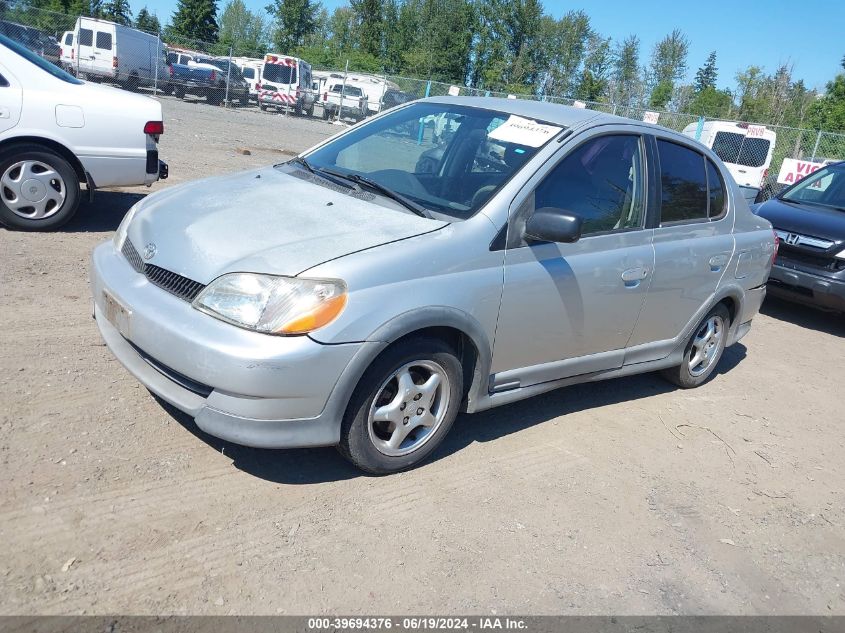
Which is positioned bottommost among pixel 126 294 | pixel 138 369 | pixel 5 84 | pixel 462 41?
pixel 138 369

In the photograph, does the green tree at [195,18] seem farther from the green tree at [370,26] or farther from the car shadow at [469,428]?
the car shadow at [469,428]

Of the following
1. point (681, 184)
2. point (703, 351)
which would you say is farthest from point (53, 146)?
point (703, 351)

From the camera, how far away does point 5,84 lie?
6.23m

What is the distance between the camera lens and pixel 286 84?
32156 millimetres

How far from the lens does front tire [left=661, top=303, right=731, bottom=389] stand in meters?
5.42

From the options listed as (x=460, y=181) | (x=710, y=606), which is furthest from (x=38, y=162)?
(x=710, y=606)

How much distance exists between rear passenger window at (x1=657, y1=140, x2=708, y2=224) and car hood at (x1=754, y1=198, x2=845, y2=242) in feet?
12.3

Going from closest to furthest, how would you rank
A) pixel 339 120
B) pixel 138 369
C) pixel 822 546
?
pixel 138 369
pixel 822 546
pixel 339 120

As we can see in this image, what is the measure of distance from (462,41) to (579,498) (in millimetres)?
66236

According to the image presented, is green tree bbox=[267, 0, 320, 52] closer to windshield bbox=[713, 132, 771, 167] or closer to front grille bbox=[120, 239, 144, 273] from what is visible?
windshield bbox=[713, 132, 771, 167]

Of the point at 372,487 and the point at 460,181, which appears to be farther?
the point at 460,181

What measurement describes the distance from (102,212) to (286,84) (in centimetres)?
2621

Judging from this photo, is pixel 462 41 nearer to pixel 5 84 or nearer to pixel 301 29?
pixel 301 29

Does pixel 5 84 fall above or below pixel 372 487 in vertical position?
above
